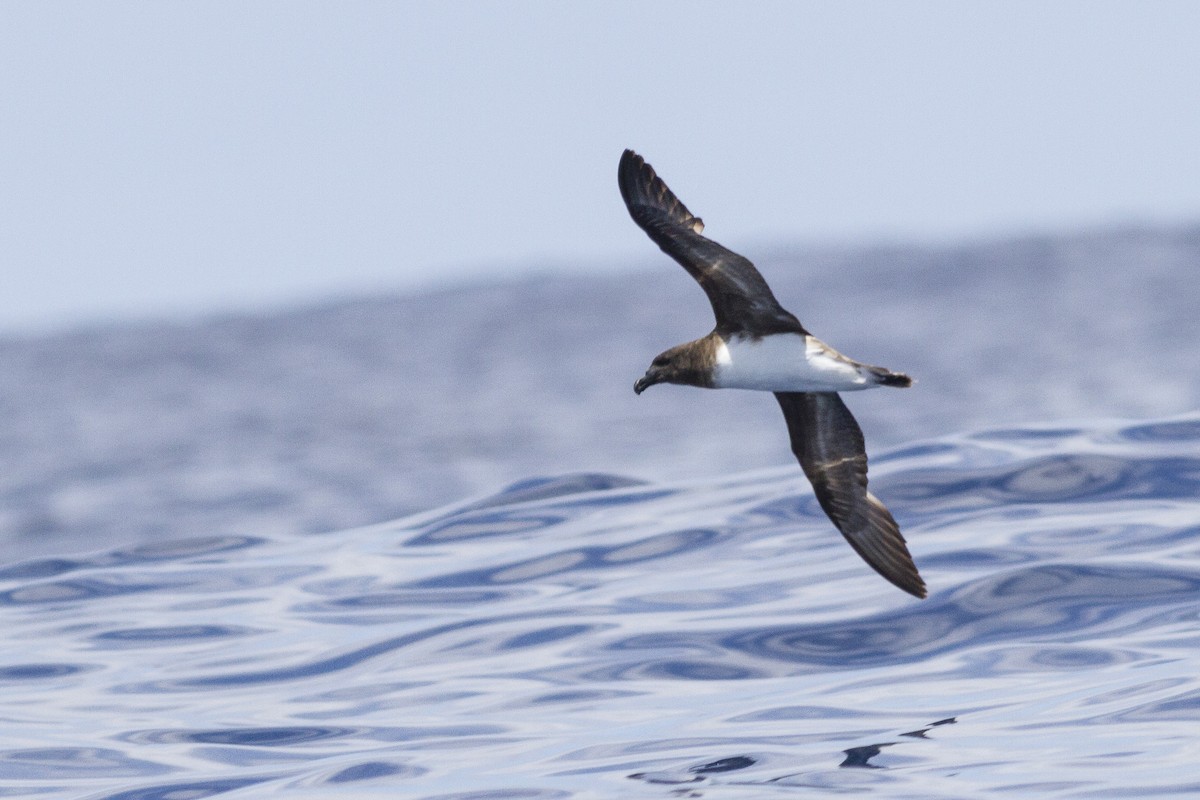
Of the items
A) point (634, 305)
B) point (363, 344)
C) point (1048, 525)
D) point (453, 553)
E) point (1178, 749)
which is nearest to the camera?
point (1178, 749)

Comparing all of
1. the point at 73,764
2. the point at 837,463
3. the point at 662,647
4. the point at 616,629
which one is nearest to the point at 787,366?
the point at 837,463

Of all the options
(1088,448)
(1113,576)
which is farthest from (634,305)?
(1113,576)

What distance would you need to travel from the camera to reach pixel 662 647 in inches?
459

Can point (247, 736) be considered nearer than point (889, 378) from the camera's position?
No

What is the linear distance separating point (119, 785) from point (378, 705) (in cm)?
186

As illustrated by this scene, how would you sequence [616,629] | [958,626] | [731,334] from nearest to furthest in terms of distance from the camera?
[731,334]
[958,626]
[616,629]

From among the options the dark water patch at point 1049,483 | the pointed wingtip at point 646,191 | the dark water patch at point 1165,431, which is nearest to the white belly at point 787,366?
the pointed wingtip at point 646,191

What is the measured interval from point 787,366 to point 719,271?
0.62m

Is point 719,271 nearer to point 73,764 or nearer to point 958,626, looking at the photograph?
point 958,626

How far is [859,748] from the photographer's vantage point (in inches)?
359

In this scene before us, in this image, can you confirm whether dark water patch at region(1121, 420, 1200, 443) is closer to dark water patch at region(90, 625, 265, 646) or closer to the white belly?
the white belly

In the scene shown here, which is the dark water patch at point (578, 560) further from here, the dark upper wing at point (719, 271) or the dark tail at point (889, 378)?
the dark tail at point (889, 378)

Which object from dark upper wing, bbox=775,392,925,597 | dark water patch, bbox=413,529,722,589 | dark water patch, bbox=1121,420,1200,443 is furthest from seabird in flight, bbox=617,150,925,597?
dark water patch, bbox=1121,420,1200,443

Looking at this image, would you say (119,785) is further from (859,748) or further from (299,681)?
(859,748)
